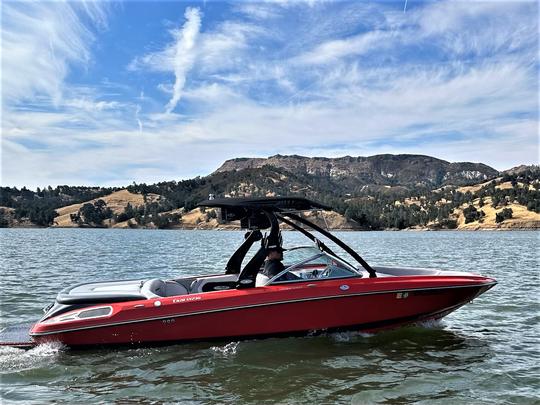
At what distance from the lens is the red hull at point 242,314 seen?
944 cm

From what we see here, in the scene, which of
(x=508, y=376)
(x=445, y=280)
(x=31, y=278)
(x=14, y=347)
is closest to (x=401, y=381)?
(x=508, y=376)

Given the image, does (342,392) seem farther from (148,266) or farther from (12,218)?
(12,218)

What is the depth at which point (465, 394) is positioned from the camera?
777 cm

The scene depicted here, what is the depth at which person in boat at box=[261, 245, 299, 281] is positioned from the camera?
10289 mm

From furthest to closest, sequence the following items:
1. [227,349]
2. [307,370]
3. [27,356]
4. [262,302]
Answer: [227,349] < [262,302] < [27,356] < [307,370]

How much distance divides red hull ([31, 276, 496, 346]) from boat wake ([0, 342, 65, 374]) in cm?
19

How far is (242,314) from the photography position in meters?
9.58

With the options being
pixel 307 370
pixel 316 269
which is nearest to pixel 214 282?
pixel 316 269

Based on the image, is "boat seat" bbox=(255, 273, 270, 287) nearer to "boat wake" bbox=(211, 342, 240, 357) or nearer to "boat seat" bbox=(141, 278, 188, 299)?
"boat wake" bbox=(211, 342, 240, 357)

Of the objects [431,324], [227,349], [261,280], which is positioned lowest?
[227,349]

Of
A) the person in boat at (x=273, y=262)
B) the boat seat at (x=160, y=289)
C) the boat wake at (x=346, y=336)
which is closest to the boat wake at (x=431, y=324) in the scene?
the boat wake at (x=346, y=336)

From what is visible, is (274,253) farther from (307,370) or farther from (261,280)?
(307,370)

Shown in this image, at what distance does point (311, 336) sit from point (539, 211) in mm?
155726

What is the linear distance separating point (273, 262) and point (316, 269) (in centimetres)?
89
